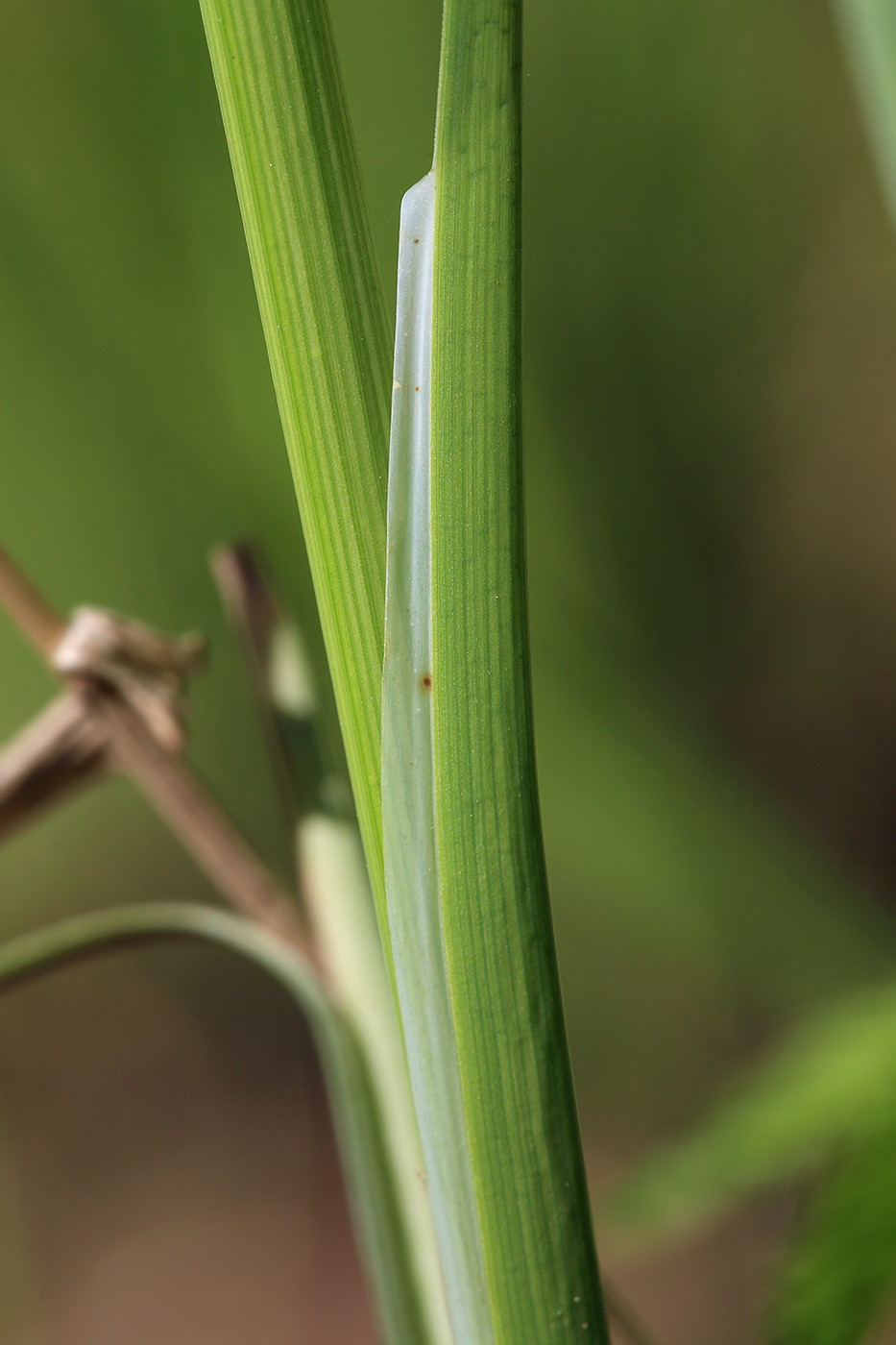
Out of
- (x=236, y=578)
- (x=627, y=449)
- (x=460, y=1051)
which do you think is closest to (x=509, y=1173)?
(x=460, y=1051)

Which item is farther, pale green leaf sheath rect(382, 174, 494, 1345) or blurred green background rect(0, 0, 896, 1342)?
blurred green background rect(0, 0, 896, 1342)

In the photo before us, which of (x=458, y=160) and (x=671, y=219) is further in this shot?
(x=671, y=219)

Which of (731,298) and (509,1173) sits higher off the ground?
(731,298)

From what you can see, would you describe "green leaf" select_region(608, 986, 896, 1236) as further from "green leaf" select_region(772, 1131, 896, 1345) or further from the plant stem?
the plant stem

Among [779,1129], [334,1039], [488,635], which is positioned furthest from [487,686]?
[779,1129]

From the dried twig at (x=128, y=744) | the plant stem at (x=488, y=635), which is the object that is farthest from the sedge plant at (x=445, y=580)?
the dried twig at (x=128, y=744)

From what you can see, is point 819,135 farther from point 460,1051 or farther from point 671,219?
point 460,1051

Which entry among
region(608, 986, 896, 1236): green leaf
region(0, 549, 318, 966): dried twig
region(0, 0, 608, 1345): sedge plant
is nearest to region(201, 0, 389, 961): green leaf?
region(0, 0, 608, 1345): sedge plant
